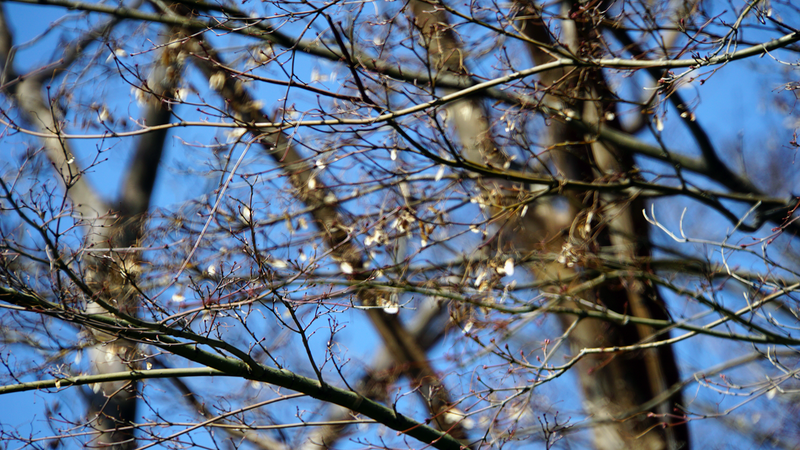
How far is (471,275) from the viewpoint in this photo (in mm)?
4449

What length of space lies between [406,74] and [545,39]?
7.60 feet

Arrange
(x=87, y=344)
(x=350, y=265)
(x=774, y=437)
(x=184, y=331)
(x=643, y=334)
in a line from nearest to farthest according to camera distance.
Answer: (x=184, y=331) → (x=87, y=344) → (x=350, y=265) → (x=774, y=437) → (x=643, y=334)

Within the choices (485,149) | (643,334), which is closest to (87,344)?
(485,149)

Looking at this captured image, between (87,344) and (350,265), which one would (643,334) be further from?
(87,344)

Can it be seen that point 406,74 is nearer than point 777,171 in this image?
Yes

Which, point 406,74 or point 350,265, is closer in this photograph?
point 406,74

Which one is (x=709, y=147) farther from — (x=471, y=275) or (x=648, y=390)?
(x=648, y=390)

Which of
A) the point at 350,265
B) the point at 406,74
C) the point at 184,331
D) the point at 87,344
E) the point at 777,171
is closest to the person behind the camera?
the point at 184,331

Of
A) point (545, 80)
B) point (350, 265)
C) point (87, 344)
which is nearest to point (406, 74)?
point (350, 265)

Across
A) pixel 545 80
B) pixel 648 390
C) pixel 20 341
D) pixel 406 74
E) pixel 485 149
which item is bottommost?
pixel 648 390

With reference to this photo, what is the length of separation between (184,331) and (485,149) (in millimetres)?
2818

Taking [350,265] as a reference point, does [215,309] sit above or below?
below

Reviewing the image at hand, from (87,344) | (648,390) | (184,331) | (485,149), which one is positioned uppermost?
(485,149)

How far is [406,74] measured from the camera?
4113mm
